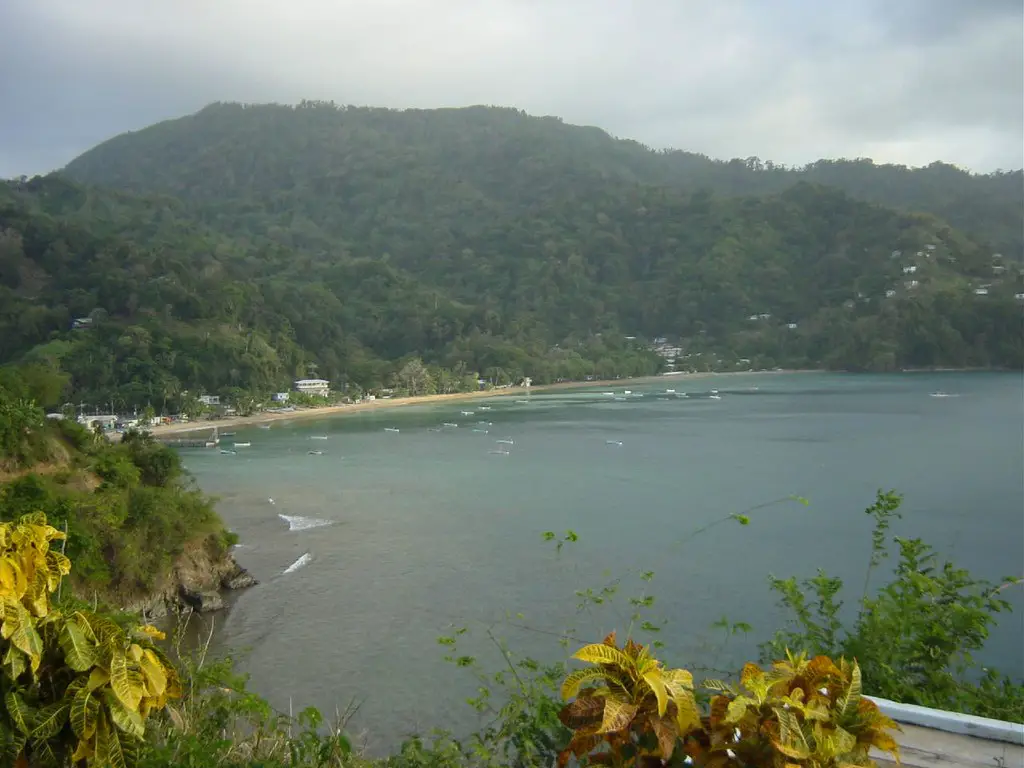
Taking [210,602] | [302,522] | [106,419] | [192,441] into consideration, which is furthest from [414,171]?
[210,602]

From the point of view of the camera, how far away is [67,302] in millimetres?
62344

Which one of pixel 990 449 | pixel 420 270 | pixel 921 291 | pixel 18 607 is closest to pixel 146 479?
pixel 18 607

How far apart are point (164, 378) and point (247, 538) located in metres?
37.4

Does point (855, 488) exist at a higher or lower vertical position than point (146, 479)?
lower

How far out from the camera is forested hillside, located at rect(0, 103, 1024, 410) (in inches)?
2544

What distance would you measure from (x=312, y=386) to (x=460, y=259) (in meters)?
52.1

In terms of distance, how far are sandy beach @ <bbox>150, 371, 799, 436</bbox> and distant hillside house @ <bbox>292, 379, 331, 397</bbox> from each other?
11.6ft

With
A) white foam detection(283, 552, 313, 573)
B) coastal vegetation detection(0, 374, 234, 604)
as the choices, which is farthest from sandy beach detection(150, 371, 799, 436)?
white foam detection(283, 552, 313, 573)

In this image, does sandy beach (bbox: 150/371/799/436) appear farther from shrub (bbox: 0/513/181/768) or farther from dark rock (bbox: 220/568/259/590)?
shrub (bbox: 0/513/181/768)

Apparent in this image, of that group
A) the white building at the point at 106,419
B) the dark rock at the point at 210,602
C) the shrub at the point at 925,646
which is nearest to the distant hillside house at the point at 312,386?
the white building at the point at 106,419

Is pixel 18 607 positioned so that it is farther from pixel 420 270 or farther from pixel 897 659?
pixel 420 270

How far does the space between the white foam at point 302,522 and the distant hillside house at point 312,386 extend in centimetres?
4385

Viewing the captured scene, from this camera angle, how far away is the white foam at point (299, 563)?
1872cm

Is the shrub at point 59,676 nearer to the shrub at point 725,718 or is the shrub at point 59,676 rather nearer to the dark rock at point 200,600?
the shrub at point 725,718
